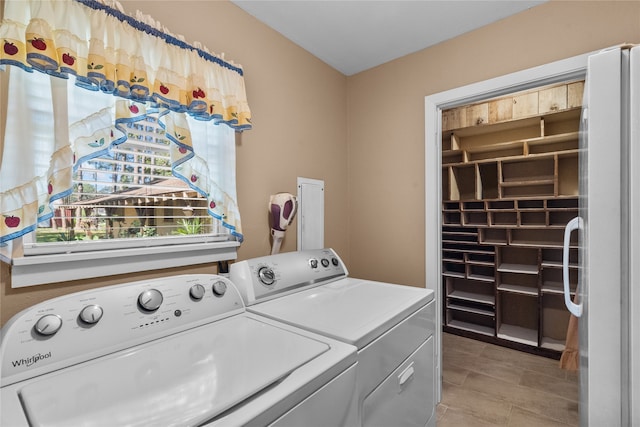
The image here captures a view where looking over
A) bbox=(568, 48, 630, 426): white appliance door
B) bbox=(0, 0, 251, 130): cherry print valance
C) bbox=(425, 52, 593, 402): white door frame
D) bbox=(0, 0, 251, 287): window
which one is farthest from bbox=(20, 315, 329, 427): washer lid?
bbox=(425, 52, 593, 402): white door frame

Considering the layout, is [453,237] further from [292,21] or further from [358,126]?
[292,21]

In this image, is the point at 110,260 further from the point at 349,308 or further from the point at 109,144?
the point at 349,308

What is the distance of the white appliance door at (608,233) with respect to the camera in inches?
33.7

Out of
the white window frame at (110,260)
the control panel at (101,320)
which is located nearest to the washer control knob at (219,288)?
the control panel at (101,320)

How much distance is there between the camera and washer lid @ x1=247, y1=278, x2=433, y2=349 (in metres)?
1.02

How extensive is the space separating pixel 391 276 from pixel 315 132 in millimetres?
1210

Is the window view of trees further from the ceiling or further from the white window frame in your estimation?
the ceiling

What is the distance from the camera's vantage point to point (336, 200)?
7.82 feet

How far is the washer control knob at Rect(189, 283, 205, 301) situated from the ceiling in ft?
4.93

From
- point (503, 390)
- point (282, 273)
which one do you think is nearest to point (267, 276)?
point (282, 273)

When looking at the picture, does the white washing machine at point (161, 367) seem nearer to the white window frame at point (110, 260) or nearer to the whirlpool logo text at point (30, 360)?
the whirlpool logo text at point (30, 360)

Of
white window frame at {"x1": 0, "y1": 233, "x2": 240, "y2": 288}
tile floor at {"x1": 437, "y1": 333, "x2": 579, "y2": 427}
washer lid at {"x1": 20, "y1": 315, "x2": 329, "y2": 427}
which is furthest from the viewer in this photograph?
tile floor at {"x1": 437, "y1": 333, "x2": 579, "y2": 427}

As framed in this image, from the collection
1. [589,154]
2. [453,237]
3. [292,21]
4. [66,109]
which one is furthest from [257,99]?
[453,237]

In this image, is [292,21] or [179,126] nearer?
[179,126]
